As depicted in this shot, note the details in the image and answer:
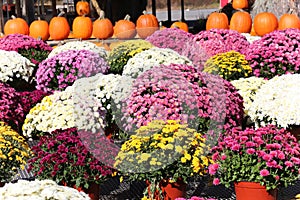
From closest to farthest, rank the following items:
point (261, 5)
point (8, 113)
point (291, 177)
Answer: point (291, 177) → point (8, 113) → point (261, 5)

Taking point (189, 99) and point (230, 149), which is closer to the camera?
point (230, 149)

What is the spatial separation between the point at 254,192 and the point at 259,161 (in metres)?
0.24

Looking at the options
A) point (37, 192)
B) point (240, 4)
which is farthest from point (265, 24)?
point (37, 192)

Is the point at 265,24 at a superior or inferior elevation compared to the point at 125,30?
superior

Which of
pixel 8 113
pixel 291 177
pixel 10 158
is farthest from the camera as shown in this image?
pixel 8 113

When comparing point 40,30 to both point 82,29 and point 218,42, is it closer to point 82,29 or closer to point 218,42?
point 82,29

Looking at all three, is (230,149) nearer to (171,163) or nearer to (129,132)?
(171,163)

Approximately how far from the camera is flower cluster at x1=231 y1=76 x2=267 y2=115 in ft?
23.8

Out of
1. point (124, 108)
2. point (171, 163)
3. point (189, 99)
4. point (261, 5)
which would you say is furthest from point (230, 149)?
point (261, 5)

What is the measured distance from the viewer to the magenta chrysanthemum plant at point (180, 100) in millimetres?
5812

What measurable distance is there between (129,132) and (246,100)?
1.85 m

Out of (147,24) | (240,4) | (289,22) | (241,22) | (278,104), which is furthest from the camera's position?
(240,4)

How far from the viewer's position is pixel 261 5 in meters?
13.5

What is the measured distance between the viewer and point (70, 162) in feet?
16.8
